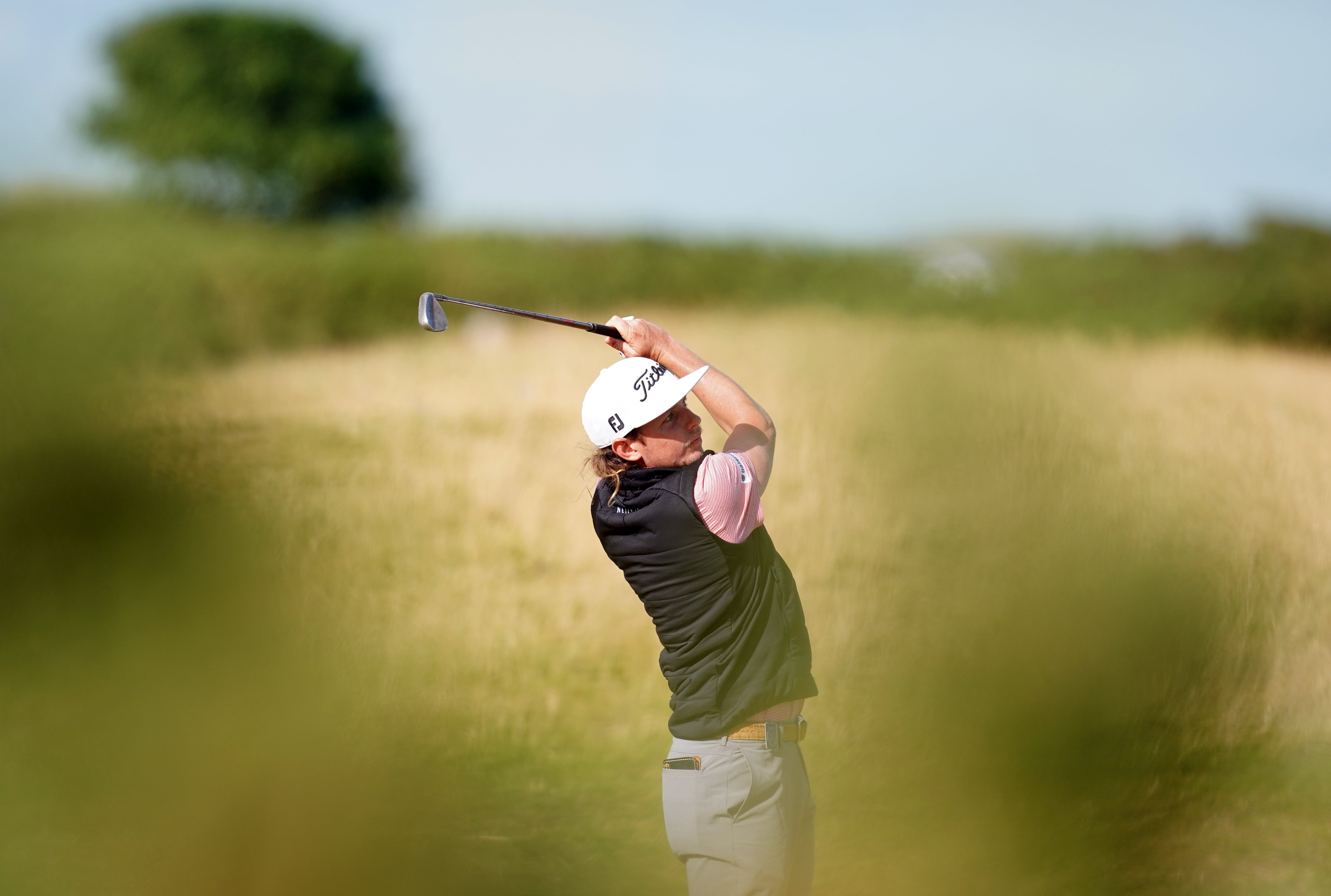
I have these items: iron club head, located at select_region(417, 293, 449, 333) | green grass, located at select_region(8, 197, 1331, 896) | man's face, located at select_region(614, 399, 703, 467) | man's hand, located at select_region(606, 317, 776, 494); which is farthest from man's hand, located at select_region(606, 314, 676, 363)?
green grass, located at select_region(8, 197, 1331, 896)

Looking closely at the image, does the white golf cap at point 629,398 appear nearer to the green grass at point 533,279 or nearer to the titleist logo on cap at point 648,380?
the titleist logo on cap at point 648,380

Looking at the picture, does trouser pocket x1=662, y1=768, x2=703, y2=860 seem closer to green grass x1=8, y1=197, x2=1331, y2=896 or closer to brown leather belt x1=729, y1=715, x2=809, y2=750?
brown leather belt x1=729, y1=715, x2=809, y2=750

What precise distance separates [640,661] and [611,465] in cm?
377

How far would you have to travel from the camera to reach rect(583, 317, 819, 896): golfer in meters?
2.69

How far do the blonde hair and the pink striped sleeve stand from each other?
0.24 meters

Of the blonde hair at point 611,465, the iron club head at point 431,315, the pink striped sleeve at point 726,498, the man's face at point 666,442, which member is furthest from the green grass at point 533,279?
the pink striped sleeve at point 726,498

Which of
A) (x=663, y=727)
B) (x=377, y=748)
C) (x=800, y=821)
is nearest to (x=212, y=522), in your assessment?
(x=377, y=748)

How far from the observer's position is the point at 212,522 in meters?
4.64

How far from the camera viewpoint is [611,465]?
113 inches

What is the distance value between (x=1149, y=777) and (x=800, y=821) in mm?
2117

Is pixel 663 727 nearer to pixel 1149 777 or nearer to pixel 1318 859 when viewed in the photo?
pixel 1149 777

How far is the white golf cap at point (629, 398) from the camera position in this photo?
2.71m

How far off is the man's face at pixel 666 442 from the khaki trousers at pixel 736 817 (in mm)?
681

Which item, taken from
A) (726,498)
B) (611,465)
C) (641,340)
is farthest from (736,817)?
(641,340)
